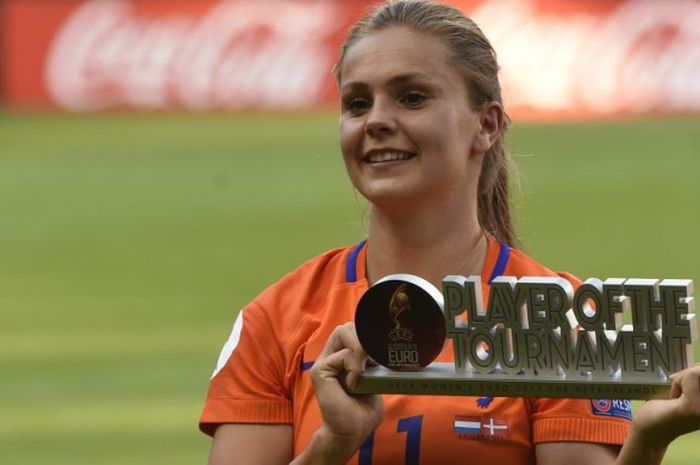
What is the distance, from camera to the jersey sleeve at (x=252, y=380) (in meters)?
3.89

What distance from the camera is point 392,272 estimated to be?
3.94 metres

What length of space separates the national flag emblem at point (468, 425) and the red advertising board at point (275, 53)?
67.2ft

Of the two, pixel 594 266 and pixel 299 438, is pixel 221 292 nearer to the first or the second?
pixel 594 266

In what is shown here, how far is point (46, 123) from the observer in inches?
1008

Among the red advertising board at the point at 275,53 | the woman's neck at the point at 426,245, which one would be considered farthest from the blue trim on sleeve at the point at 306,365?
the red advertising board at the point at 275,53

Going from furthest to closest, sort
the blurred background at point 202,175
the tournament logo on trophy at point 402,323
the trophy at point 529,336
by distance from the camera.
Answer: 1. the blurred background at point 202,175
2. the tournament logo on trophy at point 402,323
3. the trophy at point 529,336

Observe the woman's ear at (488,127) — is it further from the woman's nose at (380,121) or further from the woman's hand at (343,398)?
the woman's hand at (343,398)

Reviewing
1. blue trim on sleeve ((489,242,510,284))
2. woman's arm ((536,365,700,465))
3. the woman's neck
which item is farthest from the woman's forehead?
woman's arm ((536,365,700,465))

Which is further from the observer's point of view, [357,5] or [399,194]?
[357,5]

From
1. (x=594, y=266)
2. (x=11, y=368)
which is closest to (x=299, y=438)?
(x=11, y=368)

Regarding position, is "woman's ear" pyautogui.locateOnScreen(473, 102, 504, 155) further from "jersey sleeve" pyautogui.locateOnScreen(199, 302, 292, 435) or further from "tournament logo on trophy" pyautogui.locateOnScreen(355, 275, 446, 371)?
"tournament logo on trophy" pyautogui.locateOnScreen(355, 275, 446, 371)

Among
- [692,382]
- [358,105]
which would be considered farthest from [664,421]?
[358,105]

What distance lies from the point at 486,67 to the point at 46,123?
22102 mm

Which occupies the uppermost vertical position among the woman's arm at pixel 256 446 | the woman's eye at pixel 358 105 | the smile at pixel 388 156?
the woman's eye at pixel 358 105
